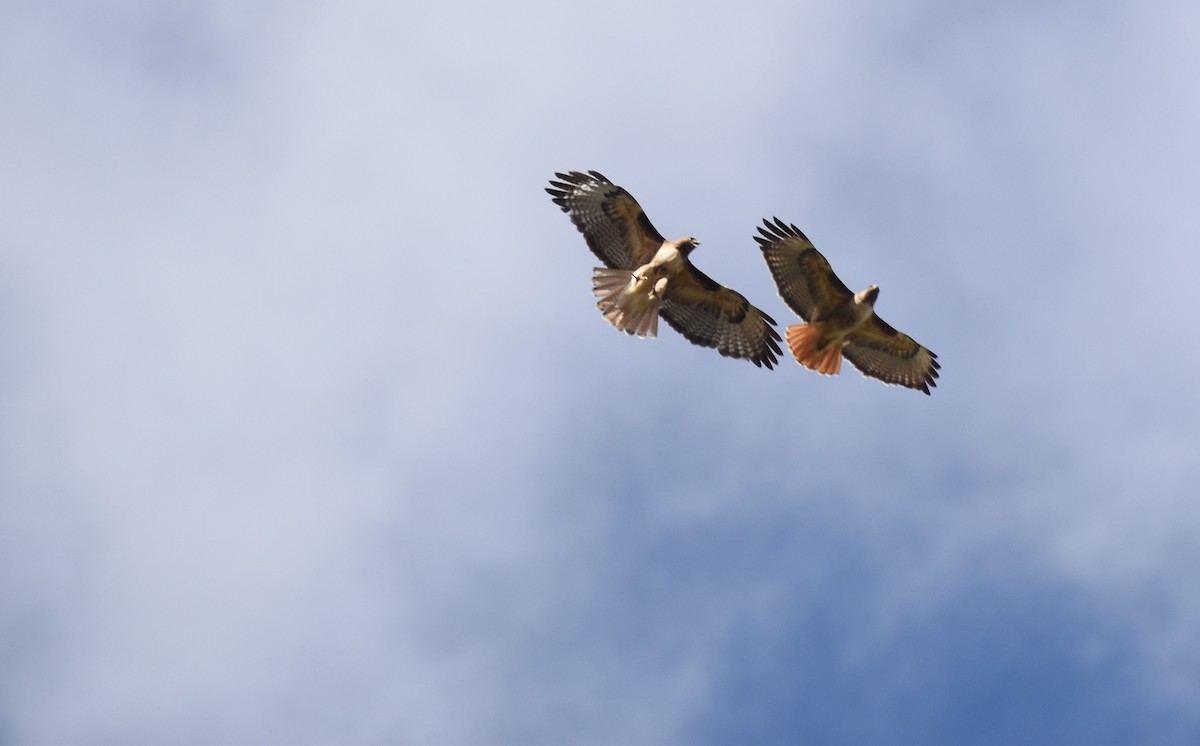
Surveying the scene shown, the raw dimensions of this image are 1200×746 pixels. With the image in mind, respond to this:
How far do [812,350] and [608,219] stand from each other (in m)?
3.12

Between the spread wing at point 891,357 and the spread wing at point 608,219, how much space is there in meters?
3.05

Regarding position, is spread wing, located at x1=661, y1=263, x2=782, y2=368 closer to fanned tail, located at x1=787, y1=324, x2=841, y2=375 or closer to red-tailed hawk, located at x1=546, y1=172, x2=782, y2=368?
red-tailed hawk, located at x1=546, y1=172, x2=782, y2=368

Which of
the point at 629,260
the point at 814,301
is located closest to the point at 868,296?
the point at 814,301

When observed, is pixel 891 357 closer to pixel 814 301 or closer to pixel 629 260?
pixel 814 301

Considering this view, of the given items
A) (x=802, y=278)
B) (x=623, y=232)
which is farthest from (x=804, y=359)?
(x=623, y=232)

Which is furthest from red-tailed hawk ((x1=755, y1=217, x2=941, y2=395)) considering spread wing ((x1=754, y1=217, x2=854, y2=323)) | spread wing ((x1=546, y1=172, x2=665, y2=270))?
spread wing ((x1=546, y1=172, x2=665, y2=270))

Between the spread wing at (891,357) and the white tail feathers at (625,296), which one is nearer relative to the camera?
the white tail feathers at (625,296)

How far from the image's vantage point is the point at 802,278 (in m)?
22.8

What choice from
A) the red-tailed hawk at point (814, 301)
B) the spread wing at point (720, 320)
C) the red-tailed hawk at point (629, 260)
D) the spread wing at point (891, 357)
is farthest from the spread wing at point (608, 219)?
the spread wing at point (891, 357)

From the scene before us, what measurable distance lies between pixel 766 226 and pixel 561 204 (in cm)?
262

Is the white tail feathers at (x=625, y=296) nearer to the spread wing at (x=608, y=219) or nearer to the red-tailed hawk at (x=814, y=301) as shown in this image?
the spread wing at (x=608, y=219)

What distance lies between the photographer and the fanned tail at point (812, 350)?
2291cm

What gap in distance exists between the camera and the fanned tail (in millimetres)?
22906

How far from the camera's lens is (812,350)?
23.0m
